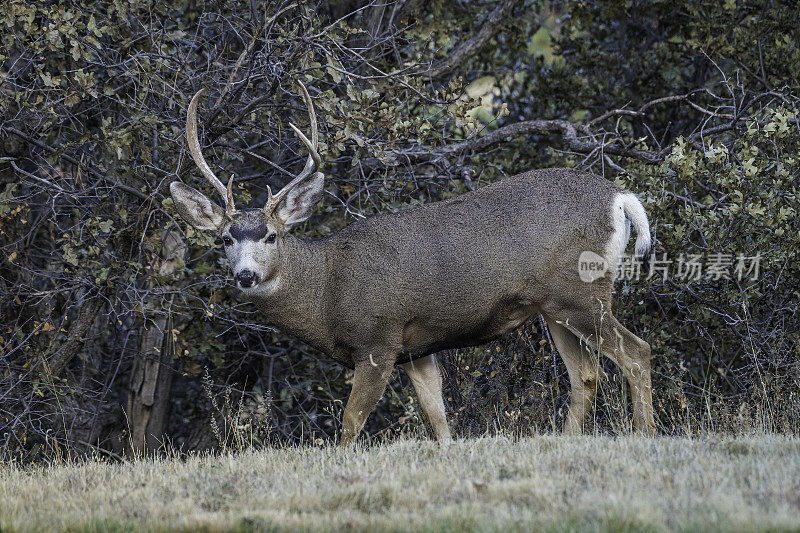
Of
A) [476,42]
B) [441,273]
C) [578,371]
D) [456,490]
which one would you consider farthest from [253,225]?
[476,42]

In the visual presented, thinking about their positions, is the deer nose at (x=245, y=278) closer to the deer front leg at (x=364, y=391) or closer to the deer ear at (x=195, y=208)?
the deer ear at (x=195, y=208)

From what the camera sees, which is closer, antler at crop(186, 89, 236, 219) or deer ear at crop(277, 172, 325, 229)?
antler at crop(186, 89, 236, 219)

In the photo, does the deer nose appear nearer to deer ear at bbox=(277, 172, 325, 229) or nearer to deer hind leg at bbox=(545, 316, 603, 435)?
deer ear at bbox=(277, 172, 325, 229)

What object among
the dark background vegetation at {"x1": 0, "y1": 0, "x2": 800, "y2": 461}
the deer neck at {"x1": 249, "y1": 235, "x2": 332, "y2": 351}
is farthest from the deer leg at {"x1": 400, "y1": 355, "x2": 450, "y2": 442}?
the deer neck at {"x1": 249, "y1": 235, "x2": 332, "y2": 351}

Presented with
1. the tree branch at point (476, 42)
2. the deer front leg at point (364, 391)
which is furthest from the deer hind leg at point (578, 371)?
the tree branch at point (476, 42)

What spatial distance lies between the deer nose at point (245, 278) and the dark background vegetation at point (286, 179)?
1018 mm

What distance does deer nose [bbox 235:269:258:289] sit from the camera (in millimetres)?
6184

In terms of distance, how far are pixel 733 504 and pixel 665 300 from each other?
16.1 ft

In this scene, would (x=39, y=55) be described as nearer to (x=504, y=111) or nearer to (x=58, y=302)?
(x=58, y=302)

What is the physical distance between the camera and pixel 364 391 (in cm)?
653

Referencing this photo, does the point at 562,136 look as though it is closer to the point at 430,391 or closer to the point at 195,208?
the point at 430,391

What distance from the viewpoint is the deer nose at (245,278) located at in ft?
20.3

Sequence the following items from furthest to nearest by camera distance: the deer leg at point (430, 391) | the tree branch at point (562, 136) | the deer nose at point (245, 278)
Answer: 1. the tree branch at point (562, 136)
2. the deer leg at point (430, 391)
3. the deer nose at point (245, 278)

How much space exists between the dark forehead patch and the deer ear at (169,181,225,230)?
238 millimetres
